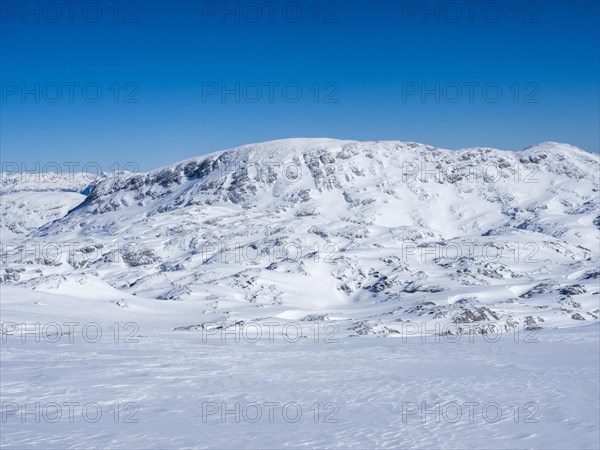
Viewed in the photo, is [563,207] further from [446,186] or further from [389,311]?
[389,311]

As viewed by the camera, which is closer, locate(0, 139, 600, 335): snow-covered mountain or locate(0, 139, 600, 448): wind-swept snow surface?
locate(0, 139, 600, 448): wind-swept snow surface

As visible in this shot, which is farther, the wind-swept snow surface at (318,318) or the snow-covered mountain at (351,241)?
the snow-covered mountain at (351,241)

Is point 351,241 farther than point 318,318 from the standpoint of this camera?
Yes

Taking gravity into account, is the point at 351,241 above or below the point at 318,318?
above

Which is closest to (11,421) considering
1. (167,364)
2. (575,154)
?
(167,364)
